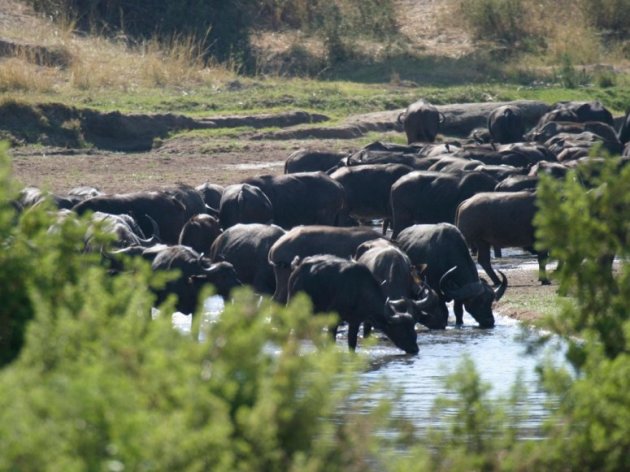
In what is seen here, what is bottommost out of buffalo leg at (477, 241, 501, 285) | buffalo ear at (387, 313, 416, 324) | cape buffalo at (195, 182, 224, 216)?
cape buffalo at (195, 182, 224, 216)

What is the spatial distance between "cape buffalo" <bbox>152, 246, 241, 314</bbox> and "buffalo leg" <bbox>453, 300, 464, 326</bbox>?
91.8 inches

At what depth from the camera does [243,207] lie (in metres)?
17.5

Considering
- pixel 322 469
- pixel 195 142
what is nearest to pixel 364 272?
pixel 322 469

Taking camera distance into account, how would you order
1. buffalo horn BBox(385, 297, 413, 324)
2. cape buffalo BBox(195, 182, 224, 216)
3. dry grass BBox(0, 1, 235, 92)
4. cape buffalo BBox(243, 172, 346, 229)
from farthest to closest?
dry grass BBox(0, 1, 235, 92) < cape buffalo BBox(195, 182, 224, 216) < cape buffalo BBox(243, 172, 346, 229) < buffalo horn BBox(385, 297, 413, 324)

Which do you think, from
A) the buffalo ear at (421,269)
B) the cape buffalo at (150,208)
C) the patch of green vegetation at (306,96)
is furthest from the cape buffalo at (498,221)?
the patch of green vegetation at (306,96)

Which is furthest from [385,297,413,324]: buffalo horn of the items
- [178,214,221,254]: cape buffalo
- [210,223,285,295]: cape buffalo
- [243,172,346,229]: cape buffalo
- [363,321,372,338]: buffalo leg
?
[243,172,346,229]: cape buffalo

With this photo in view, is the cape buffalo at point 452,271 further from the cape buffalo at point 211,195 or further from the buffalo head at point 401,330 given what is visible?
the cape buffalo at point 211,195

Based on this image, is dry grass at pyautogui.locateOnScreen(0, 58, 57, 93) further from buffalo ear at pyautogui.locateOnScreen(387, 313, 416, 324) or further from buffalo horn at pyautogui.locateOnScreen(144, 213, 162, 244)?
buffalo ear at pyautogui.locateOnScreen(387, 313, 416, 324)

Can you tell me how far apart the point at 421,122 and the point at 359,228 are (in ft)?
42.7

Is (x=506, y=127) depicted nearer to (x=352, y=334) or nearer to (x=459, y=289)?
(x=459, y=289)

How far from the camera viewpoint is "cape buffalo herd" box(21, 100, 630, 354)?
12438 mm

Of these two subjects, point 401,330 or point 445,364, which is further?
point 401,330

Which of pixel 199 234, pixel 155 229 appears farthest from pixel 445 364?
pixel 155 229

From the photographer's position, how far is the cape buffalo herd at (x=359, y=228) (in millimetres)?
12438
